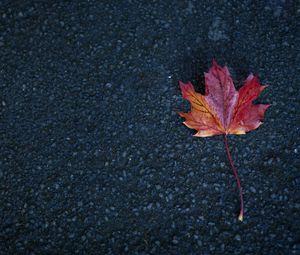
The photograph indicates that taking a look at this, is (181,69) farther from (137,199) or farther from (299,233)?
(299,233)

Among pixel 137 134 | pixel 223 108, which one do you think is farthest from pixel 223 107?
pixel 137 134

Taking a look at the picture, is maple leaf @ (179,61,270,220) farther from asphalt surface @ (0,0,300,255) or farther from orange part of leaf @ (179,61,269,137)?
asphalt surface @ (0,0,300,255)

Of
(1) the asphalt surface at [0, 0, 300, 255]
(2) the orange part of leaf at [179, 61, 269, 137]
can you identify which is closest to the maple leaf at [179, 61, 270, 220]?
(2) the orange part of leaf at [179, 61, 269, 137]

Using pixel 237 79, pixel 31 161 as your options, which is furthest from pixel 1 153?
pixel 237 79
